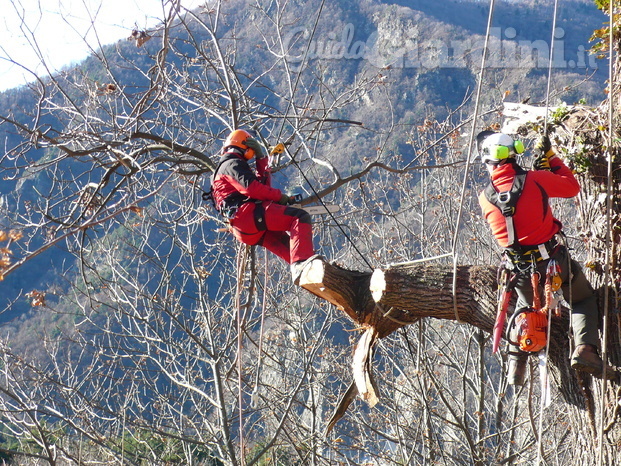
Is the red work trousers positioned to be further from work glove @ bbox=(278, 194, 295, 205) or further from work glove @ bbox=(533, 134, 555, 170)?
work glove @ bbox=(533, 134, 555, 170)

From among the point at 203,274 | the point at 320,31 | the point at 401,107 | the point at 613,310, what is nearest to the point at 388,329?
the point at 613,310

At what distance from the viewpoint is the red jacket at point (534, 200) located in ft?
12.3

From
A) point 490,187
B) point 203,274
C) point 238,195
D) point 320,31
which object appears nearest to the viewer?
point 490,187

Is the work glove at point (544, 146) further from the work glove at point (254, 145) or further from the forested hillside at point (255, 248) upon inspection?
the work glove at point (254, 145)

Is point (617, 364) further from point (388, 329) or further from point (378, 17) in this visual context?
point (378, 17)

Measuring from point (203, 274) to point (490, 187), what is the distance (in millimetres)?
3906

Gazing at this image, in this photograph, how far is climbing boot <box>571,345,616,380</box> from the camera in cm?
354

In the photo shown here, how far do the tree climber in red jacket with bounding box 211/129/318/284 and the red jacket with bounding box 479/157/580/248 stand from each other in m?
1.34

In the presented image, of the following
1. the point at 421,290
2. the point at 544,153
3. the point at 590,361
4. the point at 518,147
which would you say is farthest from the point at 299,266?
the point at 590,361

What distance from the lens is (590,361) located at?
3.54 m

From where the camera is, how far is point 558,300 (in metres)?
3.82

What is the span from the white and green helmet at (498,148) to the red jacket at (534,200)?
2.6 inches

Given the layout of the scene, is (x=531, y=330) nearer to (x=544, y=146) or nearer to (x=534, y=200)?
(x=534, y=200)

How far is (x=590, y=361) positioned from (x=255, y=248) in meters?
2.90
